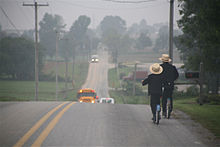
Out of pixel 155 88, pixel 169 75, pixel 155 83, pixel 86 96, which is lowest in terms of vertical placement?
pixel 86 96

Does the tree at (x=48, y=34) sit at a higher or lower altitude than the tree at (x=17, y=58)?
higher

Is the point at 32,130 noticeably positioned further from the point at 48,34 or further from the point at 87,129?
the point at 48,34

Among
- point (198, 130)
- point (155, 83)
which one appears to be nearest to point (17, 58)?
point (155, 83)

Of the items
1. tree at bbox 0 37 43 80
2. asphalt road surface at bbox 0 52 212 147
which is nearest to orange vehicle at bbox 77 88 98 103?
asphalt road surface at bbox 0 52 212 147

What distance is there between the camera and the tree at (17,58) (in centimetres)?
6750

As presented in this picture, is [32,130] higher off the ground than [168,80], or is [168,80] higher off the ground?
[168,80]

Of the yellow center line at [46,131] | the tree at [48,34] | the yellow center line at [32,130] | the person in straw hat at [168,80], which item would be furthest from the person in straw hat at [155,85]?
the tree at [48,34]

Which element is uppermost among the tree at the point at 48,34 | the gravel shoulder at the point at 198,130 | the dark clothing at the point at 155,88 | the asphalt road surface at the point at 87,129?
the tree at the point at 48,34

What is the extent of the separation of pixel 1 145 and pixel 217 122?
6.78 meters

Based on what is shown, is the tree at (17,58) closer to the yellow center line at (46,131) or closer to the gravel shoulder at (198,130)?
the yellow center line at (46,131)

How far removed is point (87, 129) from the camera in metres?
8.95

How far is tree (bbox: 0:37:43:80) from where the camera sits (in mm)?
67500

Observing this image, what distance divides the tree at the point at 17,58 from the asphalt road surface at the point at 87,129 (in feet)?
187

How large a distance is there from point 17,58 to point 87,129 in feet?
222
